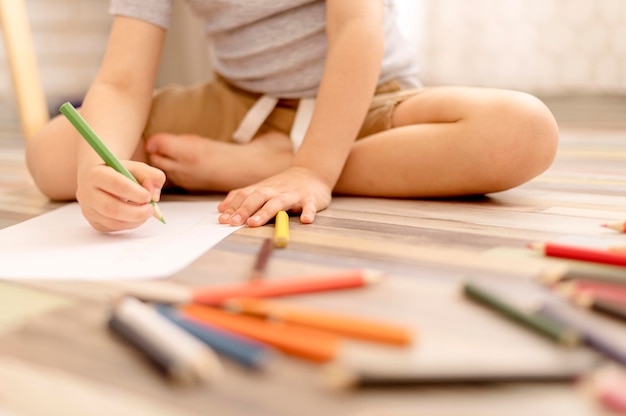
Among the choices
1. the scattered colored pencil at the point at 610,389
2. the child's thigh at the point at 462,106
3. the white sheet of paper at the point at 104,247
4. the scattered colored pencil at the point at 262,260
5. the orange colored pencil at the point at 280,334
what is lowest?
the white sheet of paper at the point at 104,247

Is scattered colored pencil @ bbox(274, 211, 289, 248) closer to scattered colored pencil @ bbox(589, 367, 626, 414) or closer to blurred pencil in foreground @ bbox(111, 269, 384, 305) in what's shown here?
blurred pencil in foreground @ bbox(111, 269, 384, 305)

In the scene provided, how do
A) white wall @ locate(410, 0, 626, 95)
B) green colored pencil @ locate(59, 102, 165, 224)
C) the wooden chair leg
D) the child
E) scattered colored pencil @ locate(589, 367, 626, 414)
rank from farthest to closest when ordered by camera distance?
white wall @ locate(410, 0, 626, 95) → the wooden chair leg → the child → green colored pencil @ locate(59, 102, 165, 224) → scattered colored pencil @ locate(589, 367, 626, 414)

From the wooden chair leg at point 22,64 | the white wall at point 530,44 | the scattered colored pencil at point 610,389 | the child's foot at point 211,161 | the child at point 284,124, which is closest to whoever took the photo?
the scattered colored pencil at point 610,389

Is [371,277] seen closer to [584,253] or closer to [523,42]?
[584,253]

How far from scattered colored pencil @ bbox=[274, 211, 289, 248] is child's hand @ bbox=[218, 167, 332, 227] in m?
0.02

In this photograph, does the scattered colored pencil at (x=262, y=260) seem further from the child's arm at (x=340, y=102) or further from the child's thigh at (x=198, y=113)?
the child's thigh at (x=198, y=113)

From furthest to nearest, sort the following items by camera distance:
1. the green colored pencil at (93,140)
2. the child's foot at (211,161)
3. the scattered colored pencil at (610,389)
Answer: the child's foot at (211,161)
the green colored pencil at (93,140)
the scattered colored pencil at (610,389)

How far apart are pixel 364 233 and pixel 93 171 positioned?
0.22m

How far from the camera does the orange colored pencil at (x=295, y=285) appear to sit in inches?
15.3

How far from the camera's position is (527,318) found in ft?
1.12

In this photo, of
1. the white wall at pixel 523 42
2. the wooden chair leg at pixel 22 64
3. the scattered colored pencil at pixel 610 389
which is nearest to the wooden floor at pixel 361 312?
the scattered colored pencil at pixel 610 389

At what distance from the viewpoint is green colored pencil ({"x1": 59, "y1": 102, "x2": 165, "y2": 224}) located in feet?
1.62

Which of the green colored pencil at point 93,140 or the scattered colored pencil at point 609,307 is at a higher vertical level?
the green colored pencil at point 93,140

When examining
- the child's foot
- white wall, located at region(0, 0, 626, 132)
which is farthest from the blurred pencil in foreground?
white wall, located at region(0, 0, 626, 132)
